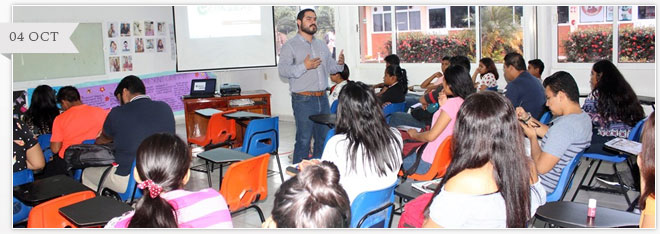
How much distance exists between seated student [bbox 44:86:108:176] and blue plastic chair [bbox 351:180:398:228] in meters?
2.73

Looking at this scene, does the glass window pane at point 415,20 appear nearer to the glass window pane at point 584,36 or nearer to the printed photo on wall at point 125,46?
the glass window pane at point 584,36

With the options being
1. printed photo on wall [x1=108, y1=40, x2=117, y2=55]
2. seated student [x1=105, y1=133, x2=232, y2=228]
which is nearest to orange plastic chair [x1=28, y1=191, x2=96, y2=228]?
seated student [x1=105, y1=133, x2=232, y2=228]

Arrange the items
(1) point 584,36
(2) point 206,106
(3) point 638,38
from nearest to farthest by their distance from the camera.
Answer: (3) point 638,38 → (1) point 584,36 → (2) point 206,106

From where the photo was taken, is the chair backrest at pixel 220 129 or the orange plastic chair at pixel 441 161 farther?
the chair backrest at pixel 220 129

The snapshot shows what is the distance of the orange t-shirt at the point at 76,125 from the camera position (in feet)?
14.0

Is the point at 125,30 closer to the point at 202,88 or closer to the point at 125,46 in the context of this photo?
the point at 125,46

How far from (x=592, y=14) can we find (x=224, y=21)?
174 inches

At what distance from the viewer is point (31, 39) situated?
2.66 meters

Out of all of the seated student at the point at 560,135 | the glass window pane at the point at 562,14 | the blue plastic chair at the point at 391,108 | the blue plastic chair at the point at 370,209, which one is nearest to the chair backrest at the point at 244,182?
the blue plastic chair at the point at 370,209

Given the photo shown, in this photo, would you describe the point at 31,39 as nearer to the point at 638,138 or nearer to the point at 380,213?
the point at 380,213

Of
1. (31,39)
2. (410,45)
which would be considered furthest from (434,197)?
(410,45)

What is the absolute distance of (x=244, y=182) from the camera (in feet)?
10.8

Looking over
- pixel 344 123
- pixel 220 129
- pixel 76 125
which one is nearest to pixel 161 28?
pixel 220 129

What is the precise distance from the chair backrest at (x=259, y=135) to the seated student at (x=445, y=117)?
4.01 feet
